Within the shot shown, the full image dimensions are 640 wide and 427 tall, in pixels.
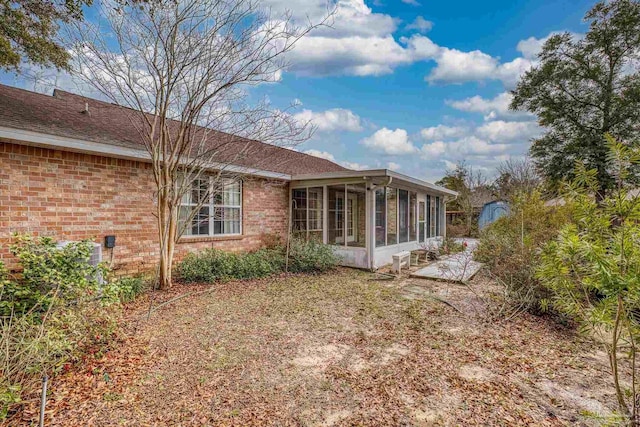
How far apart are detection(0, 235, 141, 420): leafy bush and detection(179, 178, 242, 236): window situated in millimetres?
3088

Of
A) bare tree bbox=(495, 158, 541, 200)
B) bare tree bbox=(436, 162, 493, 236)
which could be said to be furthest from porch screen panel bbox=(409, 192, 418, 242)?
bare tree bbox=(436, 162, 493, 236)

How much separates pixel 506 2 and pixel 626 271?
9.73 metres

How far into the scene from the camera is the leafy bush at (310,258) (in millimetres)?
8547

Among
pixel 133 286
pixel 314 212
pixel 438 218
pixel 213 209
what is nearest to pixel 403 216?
pixel 314 212

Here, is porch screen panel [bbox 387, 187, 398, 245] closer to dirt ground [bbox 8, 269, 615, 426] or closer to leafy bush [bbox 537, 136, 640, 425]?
dirt ground [bbox 8, 269, 615, 426]

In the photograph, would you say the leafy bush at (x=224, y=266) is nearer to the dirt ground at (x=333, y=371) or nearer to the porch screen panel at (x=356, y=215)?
the dirt ground at (x=333, y=371)

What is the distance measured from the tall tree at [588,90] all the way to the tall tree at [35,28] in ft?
55.3

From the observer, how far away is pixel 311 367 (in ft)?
11.7

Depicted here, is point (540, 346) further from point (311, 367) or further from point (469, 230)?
point (469, 230)

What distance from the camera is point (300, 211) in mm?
10398

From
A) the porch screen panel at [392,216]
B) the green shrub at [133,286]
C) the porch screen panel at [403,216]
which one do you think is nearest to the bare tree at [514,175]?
the porch screen panel at [403,216]

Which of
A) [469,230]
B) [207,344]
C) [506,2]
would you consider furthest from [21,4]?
[469,230]

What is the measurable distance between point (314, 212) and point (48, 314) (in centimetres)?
760

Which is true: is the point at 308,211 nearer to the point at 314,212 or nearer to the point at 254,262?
the point at 314,212
